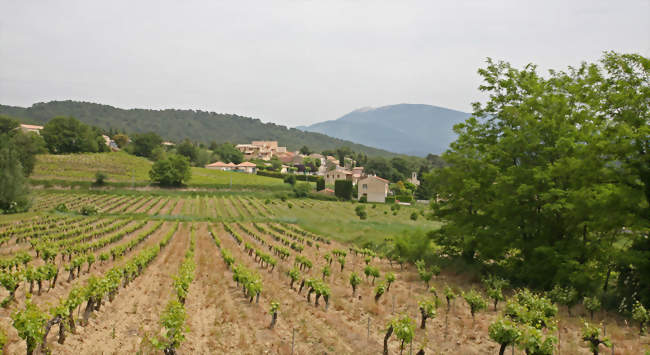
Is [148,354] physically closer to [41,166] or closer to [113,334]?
[113,334]

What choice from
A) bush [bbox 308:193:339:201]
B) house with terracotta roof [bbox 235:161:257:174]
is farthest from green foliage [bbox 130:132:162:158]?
bush [bbox 308:193:339:201]

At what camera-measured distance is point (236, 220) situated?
53.0 m

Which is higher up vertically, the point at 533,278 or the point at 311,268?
the point at 533,278

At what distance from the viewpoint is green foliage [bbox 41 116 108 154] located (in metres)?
112

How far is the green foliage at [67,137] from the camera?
111812 mm

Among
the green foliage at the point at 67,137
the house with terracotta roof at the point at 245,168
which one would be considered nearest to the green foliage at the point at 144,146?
the green foliage at the point at 67,137

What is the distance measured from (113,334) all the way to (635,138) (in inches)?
801

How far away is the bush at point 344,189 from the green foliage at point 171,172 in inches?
1350

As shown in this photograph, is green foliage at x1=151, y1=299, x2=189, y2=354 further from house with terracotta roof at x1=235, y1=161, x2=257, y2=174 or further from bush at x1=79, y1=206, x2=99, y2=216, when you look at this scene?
house with terracotta roof at x1=235, y1=161, x2=257, y2=174

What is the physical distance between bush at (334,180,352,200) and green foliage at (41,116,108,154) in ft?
256

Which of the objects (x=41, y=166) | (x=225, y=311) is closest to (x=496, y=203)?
(x=225, y=311)

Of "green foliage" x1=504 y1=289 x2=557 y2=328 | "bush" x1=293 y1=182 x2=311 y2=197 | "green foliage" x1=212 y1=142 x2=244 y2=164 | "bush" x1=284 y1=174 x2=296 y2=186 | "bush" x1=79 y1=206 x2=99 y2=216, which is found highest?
"green foliage" x1=212 y1=142 x2=244 y2=164

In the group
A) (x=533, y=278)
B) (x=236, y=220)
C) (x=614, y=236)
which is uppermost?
(x=614, y=236)

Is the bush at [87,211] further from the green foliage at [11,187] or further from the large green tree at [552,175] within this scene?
the large green tree at [552,175]
